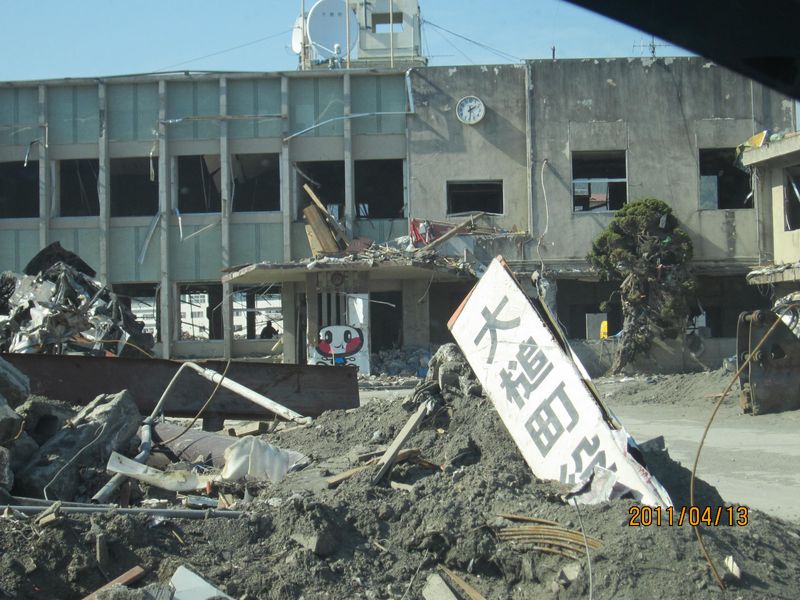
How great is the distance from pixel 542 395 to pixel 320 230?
19.8 m

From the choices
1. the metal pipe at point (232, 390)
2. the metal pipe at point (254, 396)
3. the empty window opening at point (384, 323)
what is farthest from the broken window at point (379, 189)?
the metal pipe at point (254, 396)

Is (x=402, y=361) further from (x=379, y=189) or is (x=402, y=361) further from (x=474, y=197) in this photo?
(x=379, y=189)

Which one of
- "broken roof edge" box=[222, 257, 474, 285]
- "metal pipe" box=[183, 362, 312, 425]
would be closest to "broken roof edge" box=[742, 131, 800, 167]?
"broken roof edge" box=[222, 257, 474, 285]

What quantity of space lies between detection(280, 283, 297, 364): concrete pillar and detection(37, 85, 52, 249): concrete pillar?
793 cm

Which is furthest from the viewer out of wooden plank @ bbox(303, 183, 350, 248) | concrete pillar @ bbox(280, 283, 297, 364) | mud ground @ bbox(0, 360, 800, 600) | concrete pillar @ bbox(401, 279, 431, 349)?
concrete pillar @ bbox(401, 279, 431, 349)

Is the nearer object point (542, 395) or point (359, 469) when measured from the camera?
point (542, 395)

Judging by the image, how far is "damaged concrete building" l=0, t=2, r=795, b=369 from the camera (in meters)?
26.0

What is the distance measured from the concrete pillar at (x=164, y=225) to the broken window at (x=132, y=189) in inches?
59.0

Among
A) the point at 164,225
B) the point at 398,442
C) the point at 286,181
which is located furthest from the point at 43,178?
the point at 398,442

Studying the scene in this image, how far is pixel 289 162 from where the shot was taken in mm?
27000

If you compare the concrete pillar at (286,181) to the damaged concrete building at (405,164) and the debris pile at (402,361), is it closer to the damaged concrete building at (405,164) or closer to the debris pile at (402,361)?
the damaged concrete building at (405,164)

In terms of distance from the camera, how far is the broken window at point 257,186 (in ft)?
93.5
